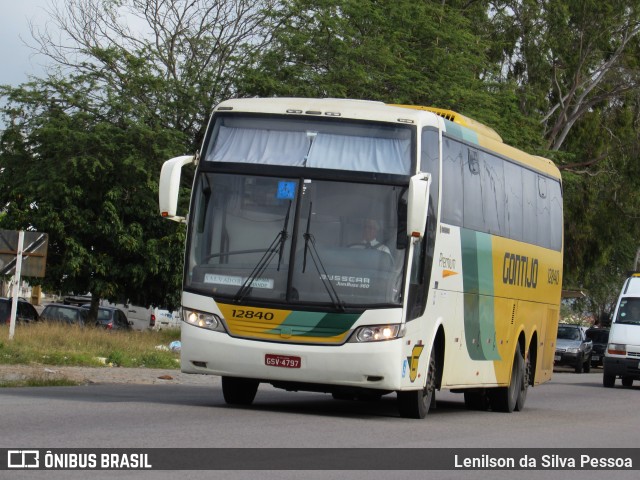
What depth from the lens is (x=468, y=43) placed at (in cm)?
4134

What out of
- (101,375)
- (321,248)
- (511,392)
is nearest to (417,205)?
(321,248)

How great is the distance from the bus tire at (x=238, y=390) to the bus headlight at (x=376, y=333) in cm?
243

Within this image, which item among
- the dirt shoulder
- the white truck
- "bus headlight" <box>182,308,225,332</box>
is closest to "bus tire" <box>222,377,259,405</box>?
"bus headlight" <box>182,308,225,332</box>

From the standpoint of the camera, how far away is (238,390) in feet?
53.0

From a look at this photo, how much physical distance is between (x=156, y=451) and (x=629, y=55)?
4340cm

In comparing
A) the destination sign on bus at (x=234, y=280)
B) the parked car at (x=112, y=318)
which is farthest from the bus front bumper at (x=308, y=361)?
the parked car at (x=112, y=318)

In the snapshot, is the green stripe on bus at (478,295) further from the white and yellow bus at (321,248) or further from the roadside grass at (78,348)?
the roadside grass at (78,348)

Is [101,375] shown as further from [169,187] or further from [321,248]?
[321,248]

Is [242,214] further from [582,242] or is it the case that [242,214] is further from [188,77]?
[582,242]

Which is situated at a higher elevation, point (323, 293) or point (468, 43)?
point (468, 43)

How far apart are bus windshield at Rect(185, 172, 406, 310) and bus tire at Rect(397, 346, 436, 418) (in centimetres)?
170

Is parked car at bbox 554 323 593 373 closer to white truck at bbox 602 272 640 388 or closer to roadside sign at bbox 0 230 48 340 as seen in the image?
white truck at bbox 602 272 640 388

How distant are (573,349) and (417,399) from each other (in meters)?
32.7

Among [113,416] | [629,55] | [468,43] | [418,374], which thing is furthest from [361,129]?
[629,55]
